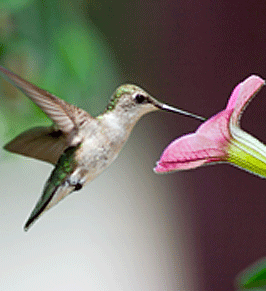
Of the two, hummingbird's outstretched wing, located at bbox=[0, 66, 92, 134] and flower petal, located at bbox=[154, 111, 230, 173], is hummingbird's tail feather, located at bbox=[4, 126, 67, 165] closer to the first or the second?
hummingbird's outstretched wing, located at bbox=[0, 66, 92, 134]

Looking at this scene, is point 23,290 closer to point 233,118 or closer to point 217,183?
point 217,183

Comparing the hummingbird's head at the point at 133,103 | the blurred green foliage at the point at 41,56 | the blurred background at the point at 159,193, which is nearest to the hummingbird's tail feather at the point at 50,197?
the hummingbird's head at the point at 133,103

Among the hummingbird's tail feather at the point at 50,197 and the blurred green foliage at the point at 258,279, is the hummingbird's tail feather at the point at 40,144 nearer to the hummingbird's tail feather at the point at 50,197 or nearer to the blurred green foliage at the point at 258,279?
the hummingbird's tail feather at the point at 50,197

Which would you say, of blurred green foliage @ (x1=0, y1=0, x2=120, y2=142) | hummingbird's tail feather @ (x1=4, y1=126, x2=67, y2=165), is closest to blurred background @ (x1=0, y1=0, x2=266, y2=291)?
blurred green foliage @ (x1=0, y1=0, x2=120, y2=142)

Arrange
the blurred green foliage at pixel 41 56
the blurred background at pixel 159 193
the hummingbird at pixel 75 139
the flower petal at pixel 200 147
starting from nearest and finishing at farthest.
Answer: the flower petal at pixel 200 147
the hummingbird at pixel 75 139
the blurred green foliage at pixel 41 56
the blurred background at pixel 159 193

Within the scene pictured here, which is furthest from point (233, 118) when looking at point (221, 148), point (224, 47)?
point (224, 47)

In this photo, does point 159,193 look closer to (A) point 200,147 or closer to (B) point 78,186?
(B) point 78,186
